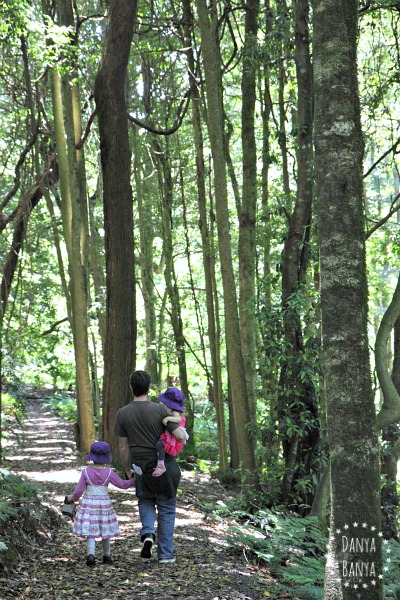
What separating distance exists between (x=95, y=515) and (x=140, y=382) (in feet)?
4.05

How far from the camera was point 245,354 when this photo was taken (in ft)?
40.3

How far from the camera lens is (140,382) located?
6516 mm

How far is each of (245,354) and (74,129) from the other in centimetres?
633

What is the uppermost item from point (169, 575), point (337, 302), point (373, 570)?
point (337, 302)

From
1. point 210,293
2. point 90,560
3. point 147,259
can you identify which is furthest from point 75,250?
point 90,560

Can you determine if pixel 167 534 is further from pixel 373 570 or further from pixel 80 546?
pixel 373 570

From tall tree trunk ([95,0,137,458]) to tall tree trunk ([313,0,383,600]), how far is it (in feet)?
26.2

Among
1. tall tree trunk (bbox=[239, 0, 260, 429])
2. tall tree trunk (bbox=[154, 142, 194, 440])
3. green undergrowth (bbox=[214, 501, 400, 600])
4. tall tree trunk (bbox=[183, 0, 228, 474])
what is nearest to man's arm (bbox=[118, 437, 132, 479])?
green undergrowth (bbox=[214, 501, 400, 600])

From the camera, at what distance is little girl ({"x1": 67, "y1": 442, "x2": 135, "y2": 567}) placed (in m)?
6.39

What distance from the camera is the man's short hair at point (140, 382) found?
21.3 ft

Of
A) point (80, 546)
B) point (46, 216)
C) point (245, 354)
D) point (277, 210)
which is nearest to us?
point (80, 546)

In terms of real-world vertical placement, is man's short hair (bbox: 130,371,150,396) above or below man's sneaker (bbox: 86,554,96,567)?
above

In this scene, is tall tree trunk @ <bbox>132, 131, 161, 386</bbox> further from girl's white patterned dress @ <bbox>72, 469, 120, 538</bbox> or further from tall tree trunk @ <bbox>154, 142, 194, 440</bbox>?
girl's white patterned dress @ <bbox>72, 469, 120, 538</bbox>

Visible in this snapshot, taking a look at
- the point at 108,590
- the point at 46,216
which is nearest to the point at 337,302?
the point at 108,590
